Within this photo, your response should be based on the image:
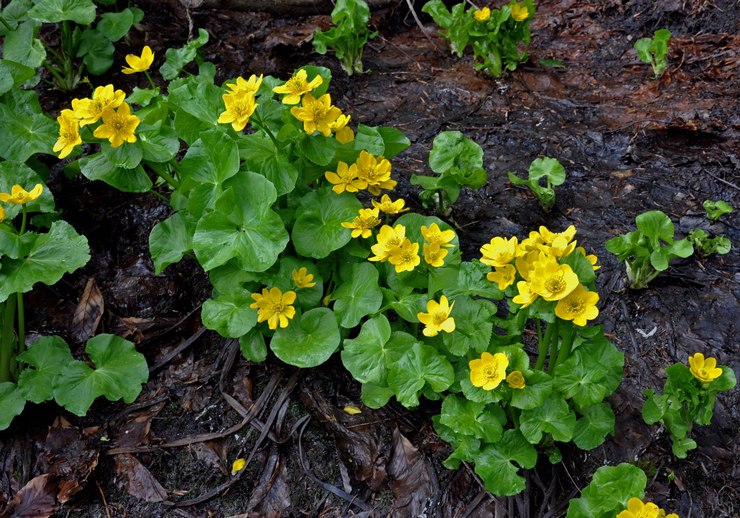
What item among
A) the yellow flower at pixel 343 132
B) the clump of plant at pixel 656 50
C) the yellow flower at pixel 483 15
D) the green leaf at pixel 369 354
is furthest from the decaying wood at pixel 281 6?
the green leaf at pixel 369 354

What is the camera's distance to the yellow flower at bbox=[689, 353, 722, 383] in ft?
6.50

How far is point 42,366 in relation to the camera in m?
2.42

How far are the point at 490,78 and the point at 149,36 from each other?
6.95 feet

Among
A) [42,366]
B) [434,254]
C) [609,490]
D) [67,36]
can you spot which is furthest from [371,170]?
[67,36]

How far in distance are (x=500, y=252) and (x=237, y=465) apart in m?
1.23

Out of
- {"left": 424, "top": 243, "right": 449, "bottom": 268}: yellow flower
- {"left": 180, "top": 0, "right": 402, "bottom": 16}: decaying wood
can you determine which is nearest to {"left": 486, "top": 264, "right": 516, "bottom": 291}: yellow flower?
{"left": 424, "top": 243, "right": 449, "bottom": 268}: yellow flower

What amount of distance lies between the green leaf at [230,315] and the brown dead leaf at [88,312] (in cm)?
72

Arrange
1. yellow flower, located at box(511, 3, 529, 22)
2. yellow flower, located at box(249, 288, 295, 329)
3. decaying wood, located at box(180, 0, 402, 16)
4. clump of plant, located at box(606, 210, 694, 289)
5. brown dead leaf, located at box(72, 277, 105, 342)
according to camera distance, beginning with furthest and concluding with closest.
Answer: decaying wood, located at box(180, 0, 402, 16)
yellow flower, located at box(511, 3, 529, 22)
brown dead leaf, located at box(72, 277, 105, 342)
clump of plant, located at box(606, 210, 694, 289)
yellow flower, located at box(249, 288, 295, 329)

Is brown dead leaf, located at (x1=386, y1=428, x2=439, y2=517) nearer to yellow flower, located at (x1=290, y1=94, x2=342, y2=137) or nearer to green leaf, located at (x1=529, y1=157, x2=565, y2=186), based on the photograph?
yellow flower, located at (x1=290, y1=94, x2=342, y2=137)

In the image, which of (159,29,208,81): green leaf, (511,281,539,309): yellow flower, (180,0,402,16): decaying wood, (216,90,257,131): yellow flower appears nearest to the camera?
(511,281,539,309): yellow flower

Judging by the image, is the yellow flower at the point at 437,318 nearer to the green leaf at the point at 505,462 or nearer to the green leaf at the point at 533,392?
the green leaf at the point at 533,392

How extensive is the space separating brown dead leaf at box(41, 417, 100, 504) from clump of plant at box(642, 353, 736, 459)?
1.93 m

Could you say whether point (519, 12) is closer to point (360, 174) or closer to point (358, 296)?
point (360, 174)

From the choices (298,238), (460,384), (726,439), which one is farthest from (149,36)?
(726,439)
